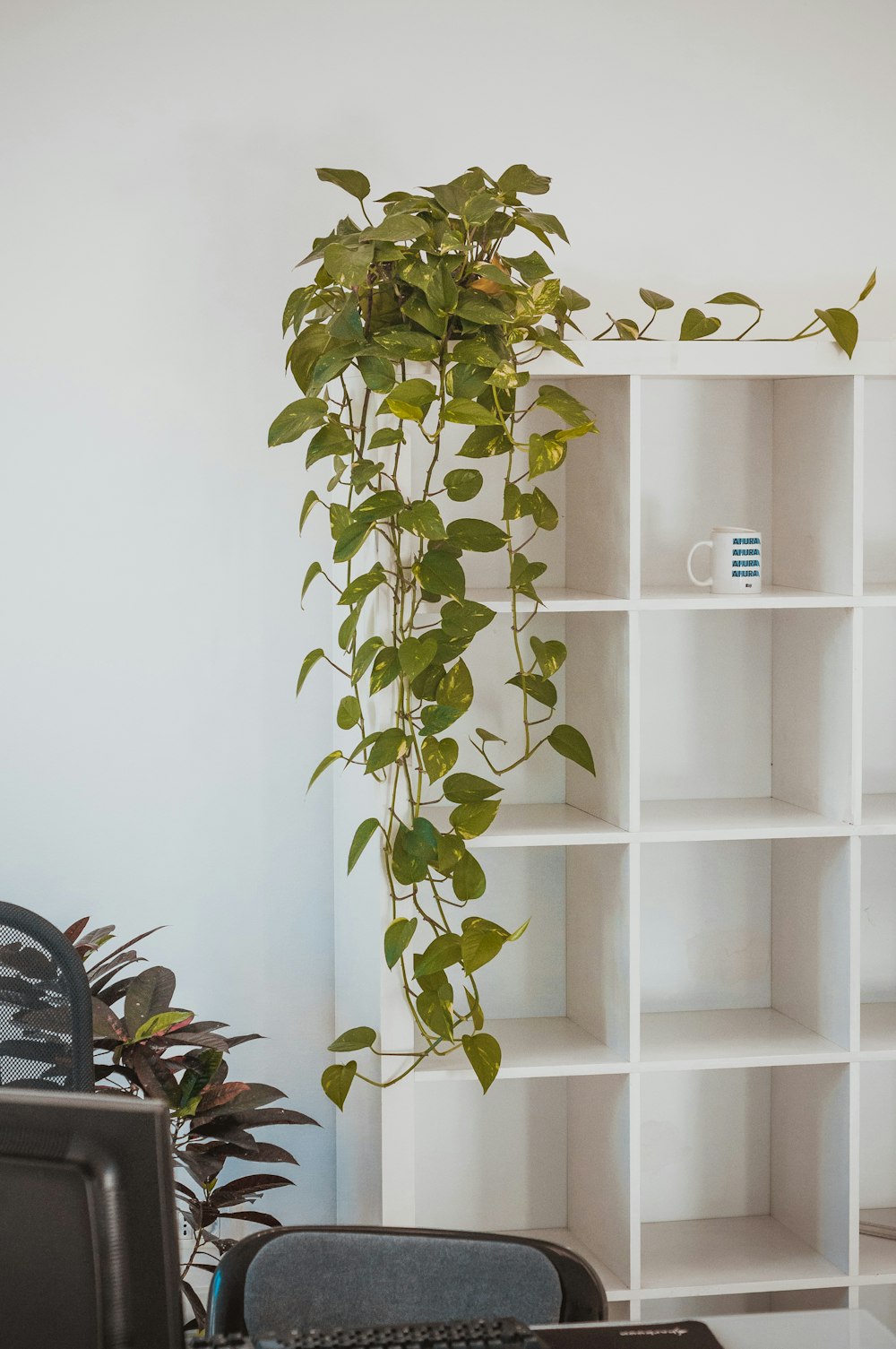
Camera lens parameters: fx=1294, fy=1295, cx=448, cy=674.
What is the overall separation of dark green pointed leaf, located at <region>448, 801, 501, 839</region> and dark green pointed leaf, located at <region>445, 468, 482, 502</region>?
434 millimetres

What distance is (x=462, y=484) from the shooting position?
1812 millimetres

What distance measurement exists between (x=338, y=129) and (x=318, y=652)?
932 millimetres

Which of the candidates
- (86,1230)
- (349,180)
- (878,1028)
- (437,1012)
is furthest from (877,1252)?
(349,180)

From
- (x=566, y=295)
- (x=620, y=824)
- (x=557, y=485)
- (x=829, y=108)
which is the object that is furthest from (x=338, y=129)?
(x=620, y=824)

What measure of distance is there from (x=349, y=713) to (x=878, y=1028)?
106 centimetres

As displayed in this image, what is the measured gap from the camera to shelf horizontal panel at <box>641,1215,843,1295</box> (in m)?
2.05

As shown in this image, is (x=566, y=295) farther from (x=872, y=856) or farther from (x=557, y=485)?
(x=872, y=856)

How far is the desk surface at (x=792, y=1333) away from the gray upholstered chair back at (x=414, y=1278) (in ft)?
0.59

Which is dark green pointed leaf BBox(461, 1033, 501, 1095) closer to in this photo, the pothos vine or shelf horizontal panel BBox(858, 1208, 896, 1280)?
the pothos vine

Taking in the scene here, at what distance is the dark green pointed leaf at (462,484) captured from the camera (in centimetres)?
180

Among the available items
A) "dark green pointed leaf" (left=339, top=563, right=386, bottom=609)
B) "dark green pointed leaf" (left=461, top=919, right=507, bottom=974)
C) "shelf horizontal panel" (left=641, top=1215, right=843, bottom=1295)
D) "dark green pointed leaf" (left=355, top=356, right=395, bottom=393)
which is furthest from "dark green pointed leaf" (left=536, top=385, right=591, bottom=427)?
"shelf horizontal panel" (left=641, top=1215, right=843, bottom=1295)

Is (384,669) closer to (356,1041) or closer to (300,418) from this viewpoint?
Result: (300,418)

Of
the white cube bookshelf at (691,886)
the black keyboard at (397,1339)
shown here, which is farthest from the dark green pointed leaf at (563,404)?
the black keyboard at (397,1339)

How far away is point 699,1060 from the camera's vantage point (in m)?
2.03
